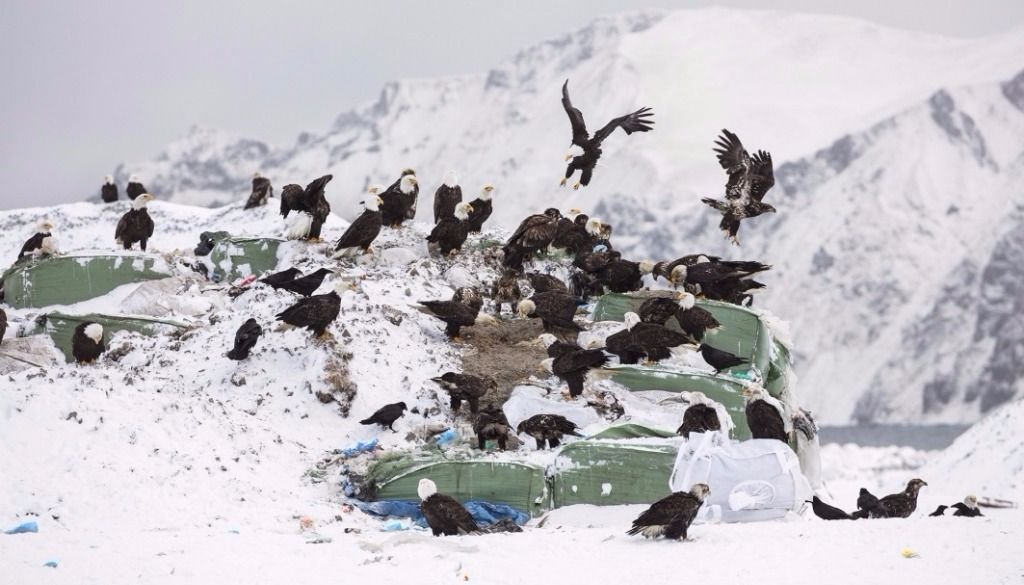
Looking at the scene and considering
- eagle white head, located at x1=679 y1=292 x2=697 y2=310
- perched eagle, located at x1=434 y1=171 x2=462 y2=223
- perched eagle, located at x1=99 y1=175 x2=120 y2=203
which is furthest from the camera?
perched eagle, located at x1=99 y1=175 x2=120 y2=203

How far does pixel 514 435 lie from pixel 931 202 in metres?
190

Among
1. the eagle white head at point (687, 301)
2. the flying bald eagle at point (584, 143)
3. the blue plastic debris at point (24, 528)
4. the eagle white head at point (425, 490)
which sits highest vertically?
the flying bald eagle at point (584, 143)

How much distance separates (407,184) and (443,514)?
10.6 m

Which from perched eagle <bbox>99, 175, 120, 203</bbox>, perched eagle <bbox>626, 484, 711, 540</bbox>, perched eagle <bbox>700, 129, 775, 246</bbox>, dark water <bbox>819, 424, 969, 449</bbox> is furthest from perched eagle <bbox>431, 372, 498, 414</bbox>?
dark water <bbox>819, 424, 969, 449</bbox>

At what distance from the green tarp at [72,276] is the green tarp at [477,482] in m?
9.14

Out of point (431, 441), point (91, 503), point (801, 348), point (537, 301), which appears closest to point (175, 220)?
point (537, 301)

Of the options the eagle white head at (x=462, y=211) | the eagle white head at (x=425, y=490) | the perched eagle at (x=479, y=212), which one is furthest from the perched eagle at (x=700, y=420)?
the perched eagle at (x=479, y=212)

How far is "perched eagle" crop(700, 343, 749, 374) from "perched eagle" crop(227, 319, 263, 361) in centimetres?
596

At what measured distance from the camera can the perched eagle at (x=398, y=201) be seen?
2140 centimetres

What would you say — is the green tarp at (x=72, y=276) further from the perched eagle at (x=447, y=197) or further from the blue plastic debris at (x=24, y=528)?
the blue plastic debris at (x=24, y=528)

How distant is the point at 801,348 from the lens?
18325cm

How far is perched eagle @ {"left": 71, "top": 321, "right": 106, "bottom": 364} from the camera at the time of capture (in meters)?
16.2

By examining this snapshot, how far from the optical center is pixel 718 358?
16875mm

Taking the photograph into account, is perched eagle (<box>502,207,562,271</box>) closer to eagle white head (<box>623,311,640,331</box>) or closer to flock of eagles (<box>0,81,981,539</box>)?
flock of eagles (<box>0,81,981,539</box>)
